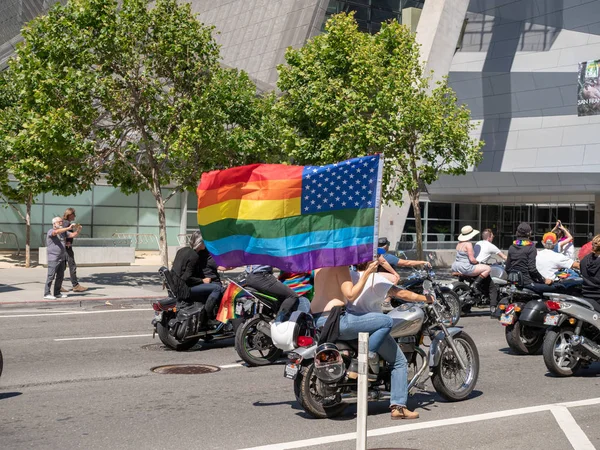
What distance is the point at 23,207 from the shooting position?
120 ft

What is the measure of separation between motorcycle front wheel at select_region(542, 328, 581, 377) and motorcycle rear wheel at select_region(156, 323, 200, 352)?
496cm

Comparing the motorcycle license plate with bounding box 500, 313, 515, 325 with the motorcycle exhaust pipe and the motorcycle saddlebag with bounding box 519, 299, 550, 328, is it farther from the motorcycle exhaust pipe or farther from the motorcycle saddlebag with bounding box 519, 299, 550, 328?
the motorcycle exhaust pipe

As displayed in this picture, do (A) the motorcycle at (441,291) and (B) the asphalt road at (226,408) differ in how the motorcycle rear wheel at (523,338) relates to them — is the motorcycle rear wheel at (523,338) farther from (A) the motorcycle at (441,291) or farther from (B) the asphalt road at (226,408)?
(A) the motorcycle at (441,291)

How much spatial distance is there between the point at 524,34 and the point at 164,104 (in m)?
29.2

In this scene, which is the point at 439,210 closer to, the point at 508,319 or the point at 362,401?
the point at 508,319

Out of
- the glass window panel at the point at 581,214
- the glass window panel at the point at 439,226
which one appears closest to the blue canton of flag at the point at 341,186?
the glass window panel at the point at 439,226

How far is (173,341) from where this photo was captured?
38.4 feet

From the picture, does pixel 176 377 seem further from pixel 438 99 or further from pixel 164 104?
pixel 438 99

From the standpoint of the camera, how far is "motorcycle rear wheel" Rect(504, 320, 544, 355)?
A: 1166 centimetres

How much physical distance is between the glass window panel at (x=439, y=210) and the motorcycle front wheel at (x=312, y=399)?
146ft

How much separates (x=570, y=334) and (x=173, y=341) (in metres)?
5.52

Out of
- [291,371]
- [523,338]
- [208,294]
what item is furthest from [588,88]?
[291,371]

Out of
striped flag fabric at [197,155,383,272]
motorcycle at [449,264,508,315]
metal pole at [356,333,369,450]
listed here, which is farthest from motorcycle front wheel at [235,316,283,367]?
motorcycle at [449,264,508,315]

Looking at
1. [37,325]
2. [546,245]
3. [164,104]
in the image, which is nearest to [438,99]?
[164,104]
